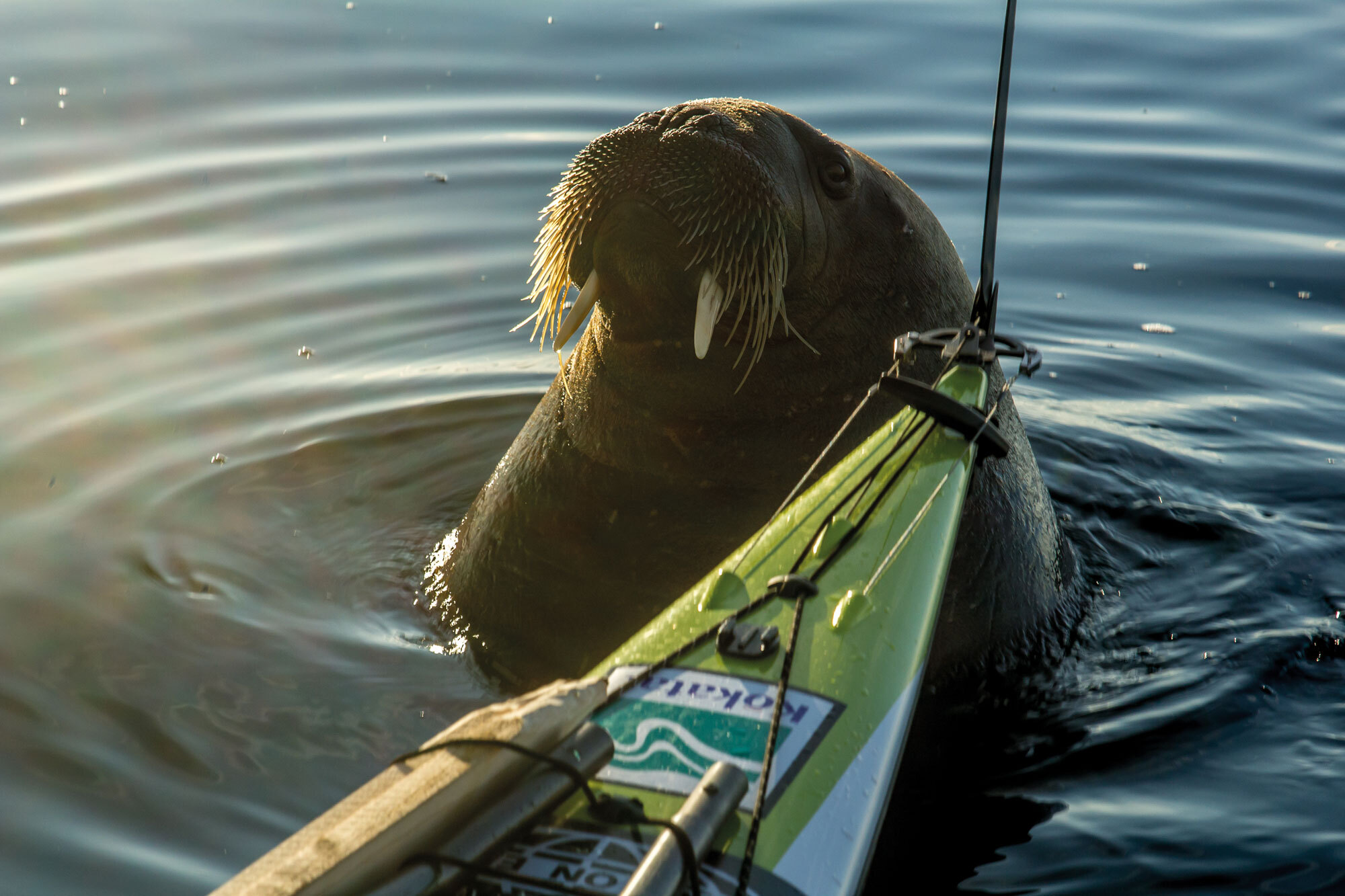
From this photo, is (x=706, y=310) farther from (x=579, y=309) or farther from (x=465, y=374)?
(x=465, y=374)

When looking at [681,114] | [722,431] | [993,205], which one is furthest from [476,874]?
[993,205]

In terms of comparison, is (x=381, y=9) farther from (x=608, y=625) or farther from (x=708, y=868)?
(x=708, y=868)

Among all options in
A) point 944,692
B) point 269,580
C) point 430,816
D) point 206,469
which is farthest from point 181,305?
point 430,816

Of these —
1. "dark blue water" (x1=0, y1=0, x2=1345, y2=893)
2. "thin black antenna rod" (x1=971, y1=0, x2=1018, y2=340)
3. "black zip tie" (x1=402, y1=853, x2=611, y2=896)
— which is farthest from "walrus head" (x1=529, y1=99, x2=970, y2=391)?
"black zip tie" (x1=402, y1=853, x2=611, y2=896)

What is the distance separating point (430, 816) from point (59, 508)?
4138 millimetres

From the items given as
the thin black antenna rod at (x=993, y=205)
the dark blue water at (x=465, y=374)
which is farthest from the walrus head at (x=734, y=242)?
the dark blue water at (x=465, y=374)

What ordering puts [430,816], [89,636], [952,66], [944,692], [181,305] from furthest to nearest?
[952,66], [181,305], [89,636], [944,692], [430,816]

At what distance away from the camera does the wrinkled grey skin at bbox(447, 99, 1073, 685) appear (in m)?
4.08

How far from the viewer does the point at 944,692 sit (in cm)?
412

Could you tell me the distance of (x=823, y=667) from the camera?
321cm

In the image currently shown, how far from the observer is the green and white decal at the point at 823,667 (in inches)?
109

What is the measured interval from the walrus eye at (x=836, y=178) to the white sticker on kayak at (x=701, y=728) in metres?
1.73

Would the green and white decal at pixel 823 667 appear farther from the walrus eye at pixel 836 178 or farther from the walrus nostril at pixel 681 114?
the walrus nostril at pixel 681 114

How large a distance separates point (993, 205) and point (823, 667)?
1.75 metres
